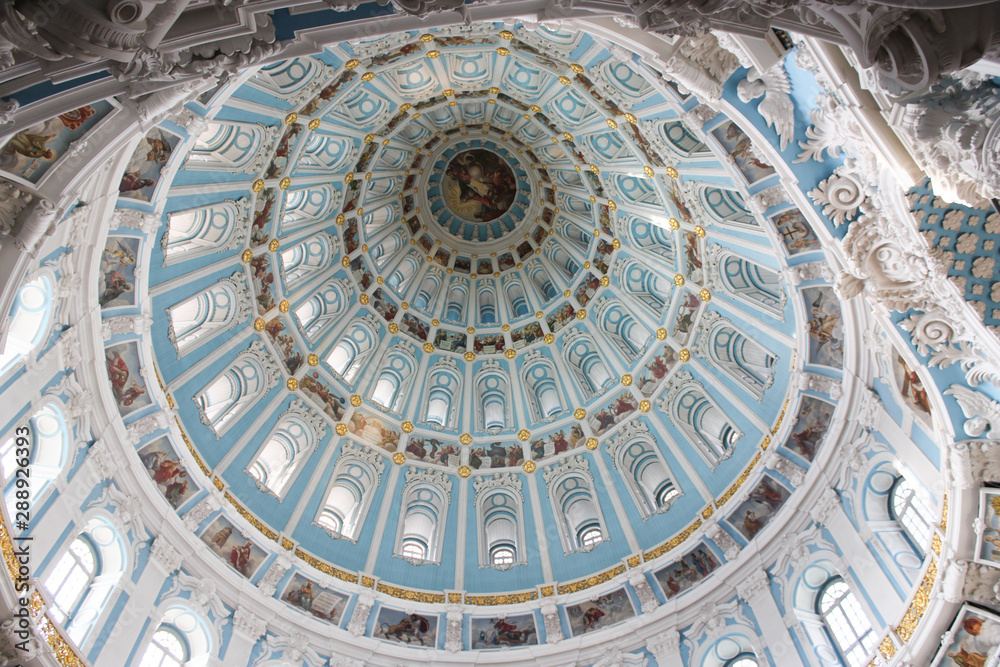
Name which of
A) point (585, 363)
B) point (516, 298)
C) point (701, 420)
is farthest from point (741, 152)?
point (516, 298)

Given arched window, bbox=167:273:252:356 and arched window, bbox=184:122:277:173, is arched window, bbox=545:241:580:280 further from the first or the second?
arched window, bbox=184:122:277:173

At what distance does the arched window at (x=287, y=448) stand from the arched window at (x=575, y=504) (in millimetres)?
9334

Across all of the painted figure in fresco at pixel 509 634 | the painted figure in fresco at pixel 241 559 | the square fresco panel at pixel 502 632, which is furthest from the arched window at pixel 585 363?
the painted figure in fresco at pixel 241 559

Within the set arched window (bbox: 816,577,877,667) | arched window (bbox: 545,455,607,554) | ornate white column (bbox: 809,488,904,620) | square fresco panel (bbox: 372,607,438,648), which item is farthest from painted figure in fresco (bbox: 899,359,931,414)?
square fresco panel (bbox: 372,607,438,648)

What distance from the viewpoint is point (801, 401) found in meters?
19.8

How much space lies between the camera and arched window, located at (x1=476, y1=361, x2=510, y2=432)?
98.1 feet

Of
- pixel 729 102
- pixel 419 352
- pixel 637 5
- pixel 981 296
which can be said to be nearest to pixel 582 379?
pixel 419 352

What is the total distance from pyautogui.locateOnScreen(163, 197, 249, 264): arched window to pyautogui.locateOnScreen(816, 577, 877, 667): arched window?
2100 cm

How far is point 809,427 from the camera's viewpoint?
19.9 metres

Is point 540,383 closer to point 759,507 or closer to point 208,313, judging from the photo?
point 759,507

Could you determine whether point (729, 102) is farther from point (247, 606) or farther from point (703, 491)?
point (247, 606)

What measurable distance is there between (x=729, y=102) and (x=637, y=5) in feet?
19.7

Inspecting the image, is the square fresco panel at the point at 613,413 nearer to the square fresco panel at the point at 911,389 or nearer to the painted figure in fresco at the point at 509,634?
the painted figure in fresco at the point at 509,634

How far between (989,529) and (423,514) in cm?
1863
